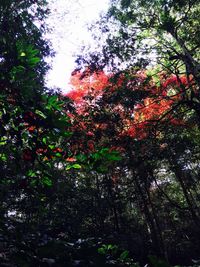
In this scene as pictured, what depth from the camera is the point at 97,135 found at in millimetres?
10578

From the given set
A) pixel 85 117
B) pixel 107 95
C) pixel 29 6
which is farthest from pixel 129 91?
pixel 29 6

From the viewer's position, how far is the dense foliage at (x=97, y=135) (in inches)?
71.2

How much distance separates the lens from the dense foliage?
181 cm

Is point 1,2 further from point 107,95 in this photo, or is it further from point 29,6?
point 107,95

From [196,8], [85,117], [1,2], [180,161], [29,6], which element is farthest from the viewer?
[180,161]

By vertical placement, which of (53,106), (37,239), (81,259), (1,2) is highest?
(1,2)

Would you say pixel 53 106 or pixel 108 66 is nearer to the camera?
pixel 53 106

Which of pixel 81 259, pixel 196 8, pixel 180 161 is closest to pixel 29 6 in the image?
pixel 196 8

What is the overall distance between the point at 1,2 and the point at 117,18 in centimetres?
715

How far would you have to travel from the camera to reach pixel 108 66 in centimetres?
1184

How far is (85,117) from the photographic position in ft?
36.0

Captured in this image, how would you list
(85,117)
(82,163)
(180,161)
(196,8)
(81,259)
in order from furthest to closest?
(180,161)
(196,8)
(85,117)
(82,163)
(81,259)

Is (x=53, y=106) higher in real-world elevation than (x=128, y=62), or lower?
lower

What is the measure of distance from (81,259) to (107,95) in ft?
33.5
